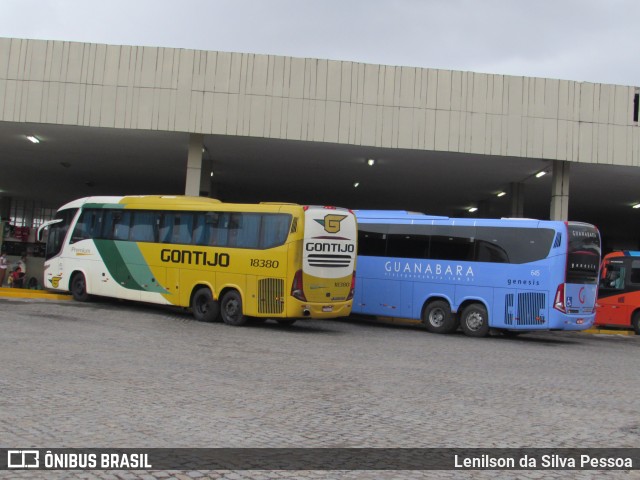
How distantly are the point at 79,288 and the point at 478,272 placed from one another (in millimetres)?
12495

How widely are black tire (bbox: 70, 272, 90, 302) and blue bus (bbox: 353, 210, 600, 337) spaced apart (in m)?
8.65

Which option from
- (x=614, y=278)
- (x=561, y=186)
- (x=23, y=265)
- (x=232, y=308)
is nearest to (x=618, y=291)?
(x=614, y=278)

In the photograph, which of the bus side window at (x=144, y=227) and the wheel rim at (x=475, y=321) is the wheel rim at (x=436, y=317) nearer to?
the wheel rim at (x=475, y=321)

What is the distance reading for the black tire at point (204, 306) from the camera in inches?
717

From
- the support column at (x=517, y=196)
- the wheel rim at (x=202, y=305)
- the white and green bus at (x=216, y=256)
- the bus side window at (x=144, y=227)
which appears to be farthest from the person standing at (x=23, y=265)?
the support column at (x=517, y=196)

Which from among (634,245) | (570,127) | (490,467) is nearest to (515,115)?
(570,127)

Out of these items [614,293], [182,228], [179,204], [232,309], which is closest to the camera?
[232,309]

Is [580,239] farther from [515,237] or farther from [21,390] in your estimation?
[21,390]

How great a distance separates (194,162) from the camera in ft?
73.6

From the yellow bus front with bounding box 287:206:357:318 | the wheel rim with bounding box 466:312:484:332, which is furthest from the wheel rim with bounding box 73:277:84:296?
the wheel rim with bounding box 466:312:484:332

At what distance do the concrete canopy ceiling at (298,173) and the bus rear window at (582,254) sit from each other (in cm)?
624

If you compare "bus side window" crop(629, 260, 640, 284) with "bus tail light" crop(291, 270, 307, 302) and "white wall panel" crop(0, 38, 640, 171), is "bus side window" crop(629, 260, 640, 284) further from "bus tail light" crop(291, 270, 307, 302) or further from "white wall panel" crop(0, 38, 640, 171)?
"bus tail light" crop(291, 270, 307, 302)

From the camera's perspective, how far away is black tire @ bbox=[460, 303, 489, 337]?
1828cm

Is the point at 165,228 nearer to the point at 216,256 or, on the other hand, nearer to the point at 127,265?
the point at 127,265
